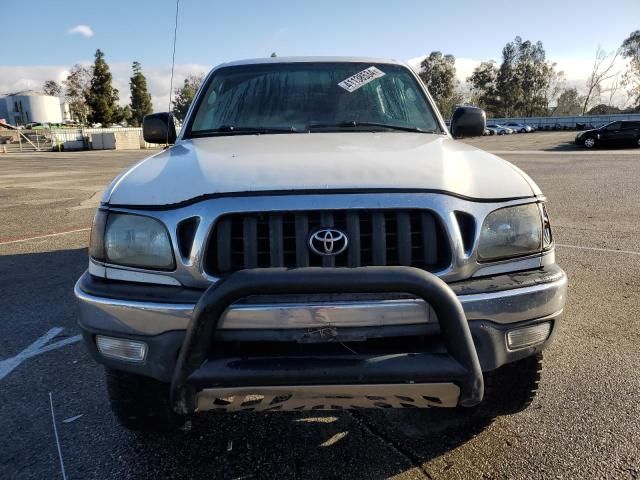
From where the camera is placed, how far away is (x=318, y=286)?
5.43 feet

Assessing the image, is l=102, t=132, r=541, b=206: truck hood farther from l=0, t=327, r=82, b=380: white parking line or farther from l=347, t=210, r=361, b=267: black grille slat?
l=0, t=327, r=82, b=380: white parking line

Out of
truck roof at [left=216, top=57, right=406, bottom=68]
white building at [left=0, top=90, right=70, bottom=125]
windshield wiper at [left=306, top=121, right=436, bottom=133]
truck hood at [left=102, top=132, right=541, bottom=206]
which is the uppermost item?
white building at [left=0, top=90, right=70, bottom=125]

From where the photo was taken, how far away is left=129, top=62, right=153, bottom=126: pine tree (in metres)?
72.0

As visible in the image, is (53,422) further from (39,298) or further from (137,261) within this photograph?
(39,298)

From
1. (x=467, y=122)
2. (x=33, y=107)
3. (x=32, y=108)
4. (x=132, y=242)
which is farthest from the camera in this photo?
(x=32, y=108)

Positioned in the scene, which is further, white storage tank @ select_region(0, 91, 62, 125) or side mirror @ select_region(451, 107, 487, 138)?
white storage tank @ select_region(0, 91, 62, 125)

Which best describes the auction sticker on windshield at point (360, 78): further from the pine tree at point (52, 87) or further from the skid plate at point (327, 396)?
the pine tree at point (52, 87)

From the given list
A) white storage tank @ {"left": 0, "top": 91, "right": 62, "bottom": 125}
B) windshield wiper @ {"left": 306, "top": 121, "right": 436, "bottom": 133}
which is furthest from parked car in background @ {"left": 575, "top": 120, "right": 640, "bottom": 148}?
white storage tank @ {"left": 0, "top": 91, "right": 62, "bottom": 125}

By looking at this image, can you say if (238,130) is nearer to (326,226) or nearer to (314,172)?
(314,172)

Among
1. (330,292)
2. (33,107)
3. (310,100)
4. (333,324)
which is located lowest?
(333,324)

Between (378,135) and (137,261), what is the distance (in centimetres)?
158

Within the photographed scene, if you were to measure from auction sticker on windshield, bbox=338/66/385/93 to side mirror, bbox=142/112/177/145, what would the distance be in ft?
4.32

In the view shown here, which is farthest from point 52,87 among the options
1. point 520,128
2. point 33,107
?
point 520,128

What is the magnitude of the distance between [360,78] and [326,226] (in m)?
1.94
